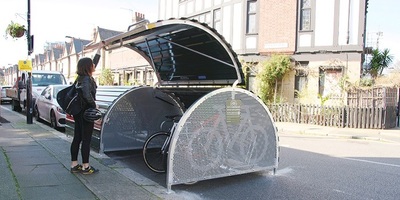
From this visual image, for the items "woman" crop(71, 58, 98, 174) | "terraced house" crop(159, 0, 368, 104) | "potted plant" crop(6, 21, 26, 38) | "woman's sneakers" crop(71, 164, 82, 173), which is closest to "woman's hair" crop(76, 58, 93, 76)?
Result: "woman" crop(71, 58, 98, 174)

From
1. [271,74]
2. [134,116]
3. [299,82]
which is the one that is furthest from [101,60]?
[134,116]

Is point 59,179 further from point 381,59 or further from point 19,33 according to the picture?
point 381,59

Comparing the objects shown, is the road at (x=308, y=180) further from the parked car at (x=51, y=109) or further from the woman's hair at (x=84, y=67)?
the parked car at (x=51, y=109)

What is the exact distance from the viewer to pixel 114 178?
17.8 ft

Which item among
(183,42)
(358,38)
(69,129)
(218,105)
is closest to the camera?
(218,105)

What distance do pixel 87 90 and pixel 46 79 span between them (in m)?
13.2

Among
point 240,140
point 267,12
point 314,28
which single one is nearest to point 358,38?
point 314,28

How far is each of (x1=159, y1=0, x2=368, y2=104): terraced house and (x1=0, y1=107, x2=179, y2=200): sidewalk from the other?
14.3m

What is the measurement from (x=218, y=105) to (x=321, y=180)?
2.47 m

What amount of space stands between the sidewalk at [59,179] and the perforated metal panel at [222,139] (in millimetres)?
586

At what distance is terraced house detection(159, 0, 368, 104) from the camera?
1780 cm

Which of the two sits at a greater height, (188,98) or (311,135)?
(188,98)

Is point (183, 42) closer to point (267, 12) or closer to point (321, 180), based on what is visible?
point (321, 180)

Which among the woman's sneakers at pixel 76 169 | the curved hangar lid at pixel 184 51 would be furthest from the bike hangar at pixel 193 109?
the woman's sneakers at pixel 76 169
